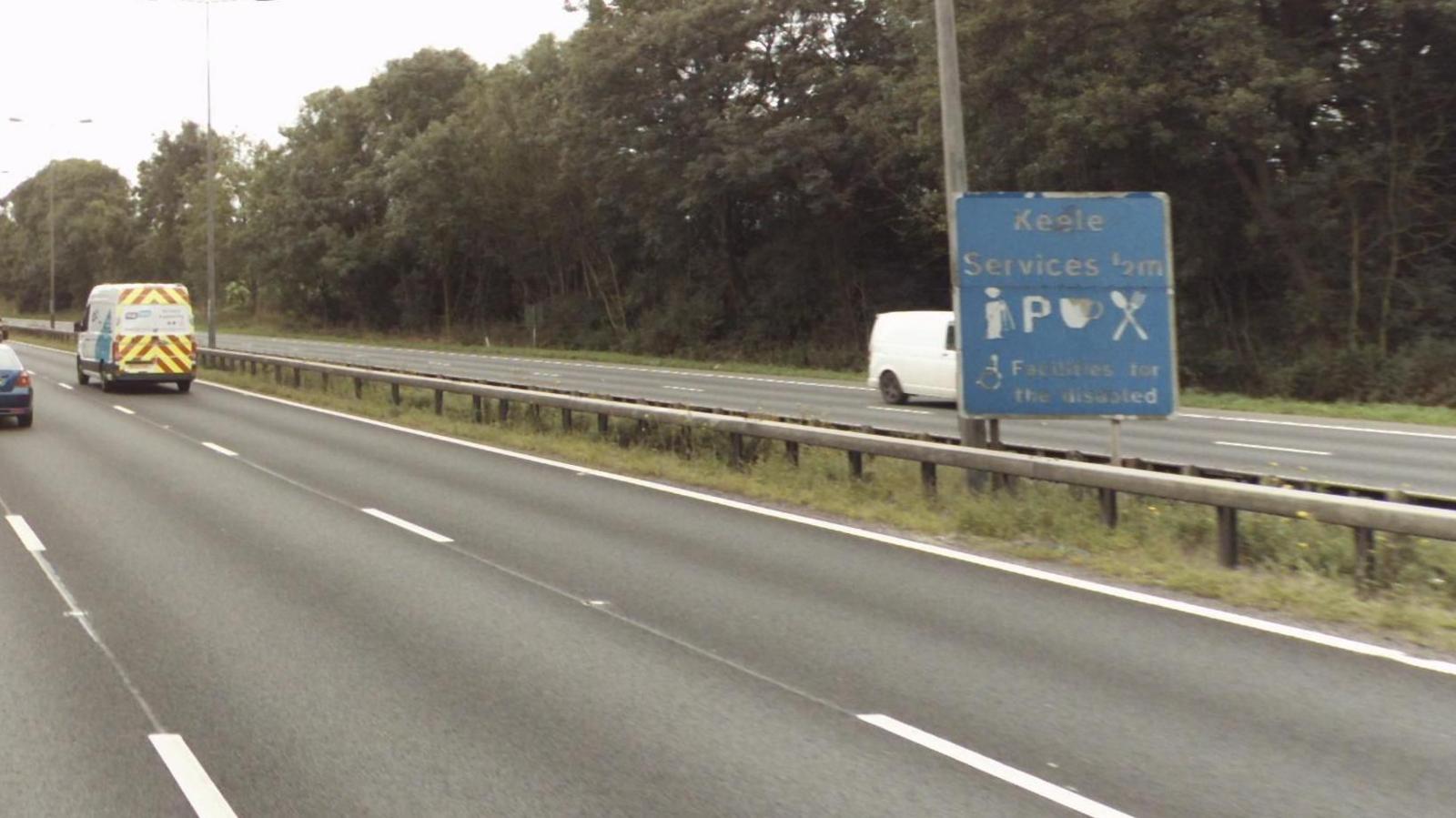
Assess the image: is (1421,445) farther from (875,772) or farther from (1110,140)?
(875,772)

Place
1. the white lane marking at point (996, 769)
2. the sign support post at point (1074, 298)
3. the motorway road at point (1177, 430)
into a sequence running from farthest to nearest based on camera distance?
the motorway road at point (1177, 430) < the sign support post at point (1074, 298) < the white lane marking at point (996, 769)

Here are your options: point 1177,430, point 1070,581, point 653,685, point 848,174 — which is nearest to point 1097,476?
point 1070,581

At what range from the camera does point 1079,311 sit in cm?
1269

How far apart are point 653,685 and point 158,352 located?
89.4ft

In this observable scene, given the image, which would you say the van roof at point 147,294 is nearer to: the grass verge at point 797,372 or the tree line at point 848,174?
the grass verge at point 797,372

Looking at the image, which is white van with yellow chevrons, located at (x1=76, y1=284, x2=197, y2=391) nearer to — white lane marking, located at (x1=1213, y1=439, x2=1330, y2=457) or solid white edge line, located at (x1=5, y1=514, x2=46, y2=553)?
solid white edge line, located at (x1=5, y1=514, x2=46, y2=553)

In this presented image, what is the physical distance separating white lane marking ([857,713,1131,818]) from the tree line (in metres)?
24.2

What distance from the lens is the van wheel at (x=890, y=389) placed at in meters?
28.1

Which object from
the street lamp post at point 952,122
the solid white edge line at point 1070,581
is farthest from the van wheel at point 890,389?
the street lamp post at point 952,122

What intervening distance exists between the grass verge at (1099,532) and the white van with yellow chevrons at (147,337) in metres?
16.0

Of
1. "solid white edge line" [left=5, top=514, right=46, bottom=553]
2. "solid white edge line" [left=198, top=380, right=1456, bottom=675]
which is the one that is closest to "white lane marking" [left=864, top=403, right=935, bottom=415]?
"solid white edge line" [left=198, top=380, right=1456, bottom=675]

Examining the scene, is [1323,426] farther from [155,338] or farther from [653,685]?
[155,338]

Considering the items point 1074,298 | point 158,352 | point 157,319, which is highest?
point 157,319

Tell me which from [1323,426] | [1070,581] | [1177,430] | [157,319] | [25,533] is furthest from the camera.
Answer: [157,319]
